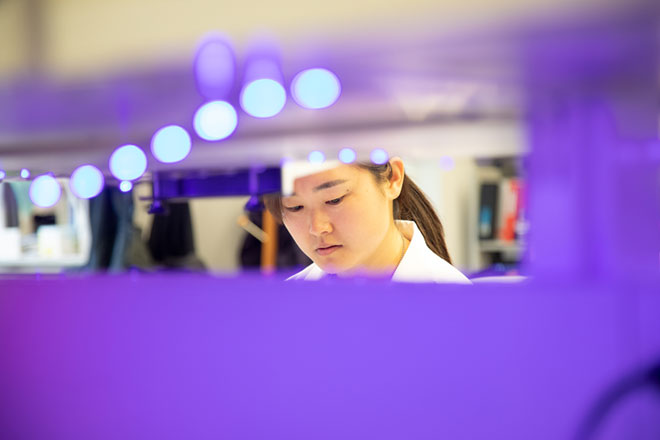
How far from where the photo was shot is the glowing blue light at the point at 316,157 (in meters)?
0.89

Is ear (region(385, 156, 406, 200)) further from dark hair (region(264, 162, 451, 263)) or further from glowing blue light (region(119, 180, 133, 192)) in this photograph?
glowing blue light (region(119, 180, 133, 192))

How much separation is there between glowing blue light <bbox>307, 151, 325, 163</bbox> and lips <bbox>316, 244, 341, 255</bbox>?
0.13 metres

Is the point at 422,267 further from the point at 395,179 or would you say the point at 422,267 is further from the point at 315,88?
the point at 315,88

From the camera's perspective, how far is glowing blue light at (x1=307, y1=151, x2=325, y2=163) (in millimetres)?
895

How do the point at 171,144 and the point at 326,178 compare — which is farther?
the point at 171,144

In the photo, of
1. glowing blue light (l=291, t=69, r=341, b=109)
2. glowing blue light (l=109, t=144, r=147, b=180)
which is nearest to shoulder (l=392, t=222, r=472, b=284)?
glowing blue light (l=291, t=69, r=341, b=109)

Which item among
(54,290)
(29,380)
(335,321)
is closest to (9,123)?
(54,290)

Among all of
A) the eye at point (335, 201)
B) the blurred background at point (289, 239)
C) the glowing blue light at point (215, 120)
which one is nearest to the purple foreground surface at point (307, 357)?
the blurred background at point (289, 239)

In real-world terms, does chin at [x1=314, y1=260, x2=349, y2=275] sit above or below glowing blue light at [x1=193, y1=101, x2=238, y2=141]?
below

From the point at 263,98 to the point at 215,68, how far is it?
0.40ft

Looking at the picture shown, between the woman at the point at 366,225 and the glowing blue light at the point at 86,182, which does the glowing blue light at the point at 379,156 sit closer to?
the woman at the point at 366,225

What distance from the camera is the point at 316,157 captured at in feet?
2.95

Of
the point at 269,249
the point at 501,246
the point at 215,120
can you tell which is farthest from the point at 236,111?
the point at 501,246

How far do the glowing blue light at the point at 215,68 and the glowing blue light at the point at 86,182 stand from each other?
0.25 meters
